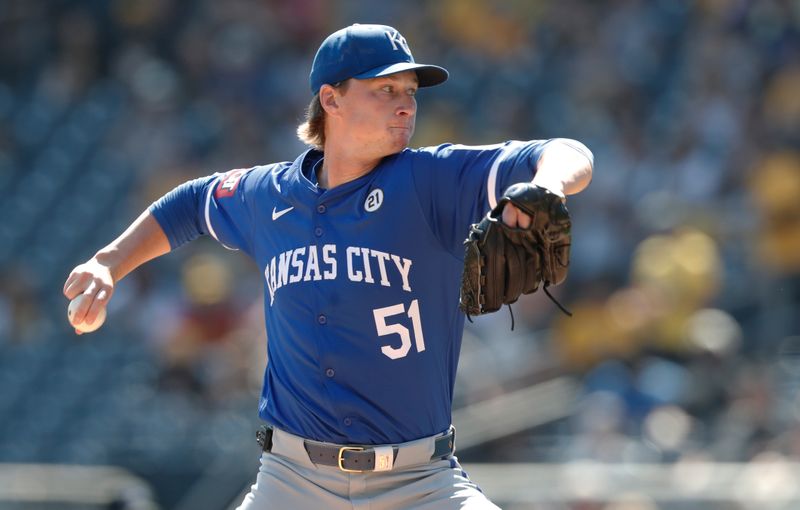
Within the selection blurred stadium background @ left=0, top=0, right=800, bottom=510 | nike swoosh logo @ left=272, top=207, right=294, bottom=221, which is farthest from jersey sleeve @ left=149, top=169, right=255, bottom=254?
blurred stadium background @ left=0, top=0, right=800, bottom=510

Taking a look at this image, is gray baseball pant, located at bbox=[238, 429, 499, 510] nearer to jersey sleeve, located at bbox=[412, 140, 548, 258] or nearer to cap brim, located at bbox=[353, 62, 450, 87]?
jersey sleeve, located at bbox=[412, 140, 548, 258]

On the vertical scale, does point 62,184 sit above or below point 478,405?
above

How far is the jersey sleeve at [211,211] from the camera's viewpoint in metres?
3.93

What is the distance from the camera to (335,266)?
351 cm

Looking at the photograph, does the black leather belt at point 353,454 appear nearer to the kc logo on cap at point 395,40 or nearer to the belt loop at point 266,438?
the belt loop at point 266,438

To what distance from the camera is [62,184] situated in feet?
37.3

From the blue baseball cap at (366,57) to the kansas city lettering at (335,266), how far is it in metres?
0.51

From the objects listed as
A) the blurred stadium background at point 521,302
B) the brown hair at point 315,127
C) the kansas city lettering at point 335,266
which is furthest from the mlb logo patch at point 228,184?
the blurred stadium background at point 521,302

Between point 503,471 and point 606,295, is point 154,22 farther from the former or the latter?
point 503,471

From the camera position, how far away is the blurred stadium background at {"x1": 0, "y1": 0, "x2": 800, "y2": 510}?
7480mm

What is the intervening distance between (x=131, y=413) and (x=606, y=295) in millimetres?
3290

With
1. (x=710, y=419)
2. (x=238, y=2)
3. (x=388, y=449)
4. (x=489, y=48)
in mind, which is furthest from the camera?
(x=238, y=2)

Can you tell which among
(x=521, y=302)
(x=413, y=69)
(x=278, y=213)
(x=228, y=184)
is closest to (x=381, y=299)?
(x=278, y=213)

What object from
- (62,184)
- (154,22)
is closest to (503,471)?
(62,184)
